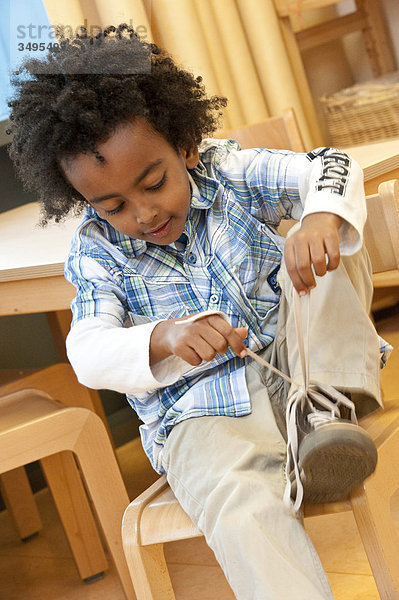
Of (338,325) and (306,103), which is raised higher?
(306,103)

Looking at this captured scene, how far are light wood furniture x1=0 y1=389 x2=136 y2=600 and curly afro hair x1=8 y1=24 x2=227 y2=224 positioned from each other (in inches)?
12.8

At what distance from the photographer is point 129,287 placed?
42.2 inches

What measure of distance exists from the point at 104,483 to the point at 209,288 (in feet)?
1.22

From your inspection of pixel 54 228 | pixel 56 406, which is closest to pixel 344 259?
pixel 56 406

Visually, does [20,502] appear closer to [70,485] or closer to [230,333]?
[70,485]

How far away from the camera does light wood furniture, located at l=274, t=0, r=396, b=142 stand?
7.93ft

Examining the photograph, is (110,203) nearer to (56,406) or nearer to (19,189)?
(56,406)

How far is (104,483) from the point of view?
124 centimetres

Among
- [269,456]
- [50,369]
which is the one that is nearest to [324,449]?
[269,456]

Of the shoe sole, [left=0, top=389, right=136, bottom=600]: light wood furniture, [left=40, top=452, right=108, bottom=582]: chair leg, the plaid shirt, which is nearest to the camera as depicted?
the shoe sole

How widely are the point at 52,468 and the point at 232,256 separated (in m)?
0.67

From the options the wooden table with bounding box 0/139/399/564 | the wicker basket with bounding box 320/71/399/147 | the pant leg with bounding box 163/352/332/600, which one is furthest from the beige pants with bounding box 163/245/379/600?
the wicker basket with bounding box 320/71/399/147

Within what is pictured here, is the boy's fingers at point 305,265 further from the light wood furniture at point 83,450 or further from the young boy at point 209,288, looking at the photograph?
the light wood furniture at point 83,450

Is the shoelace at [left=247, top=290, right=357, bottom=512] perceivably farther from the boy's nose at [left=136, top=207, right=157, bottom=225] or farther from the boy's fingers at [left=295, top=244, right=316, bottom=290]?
the boy's nose at [left=136, top=207, right=157, bottom=225]
